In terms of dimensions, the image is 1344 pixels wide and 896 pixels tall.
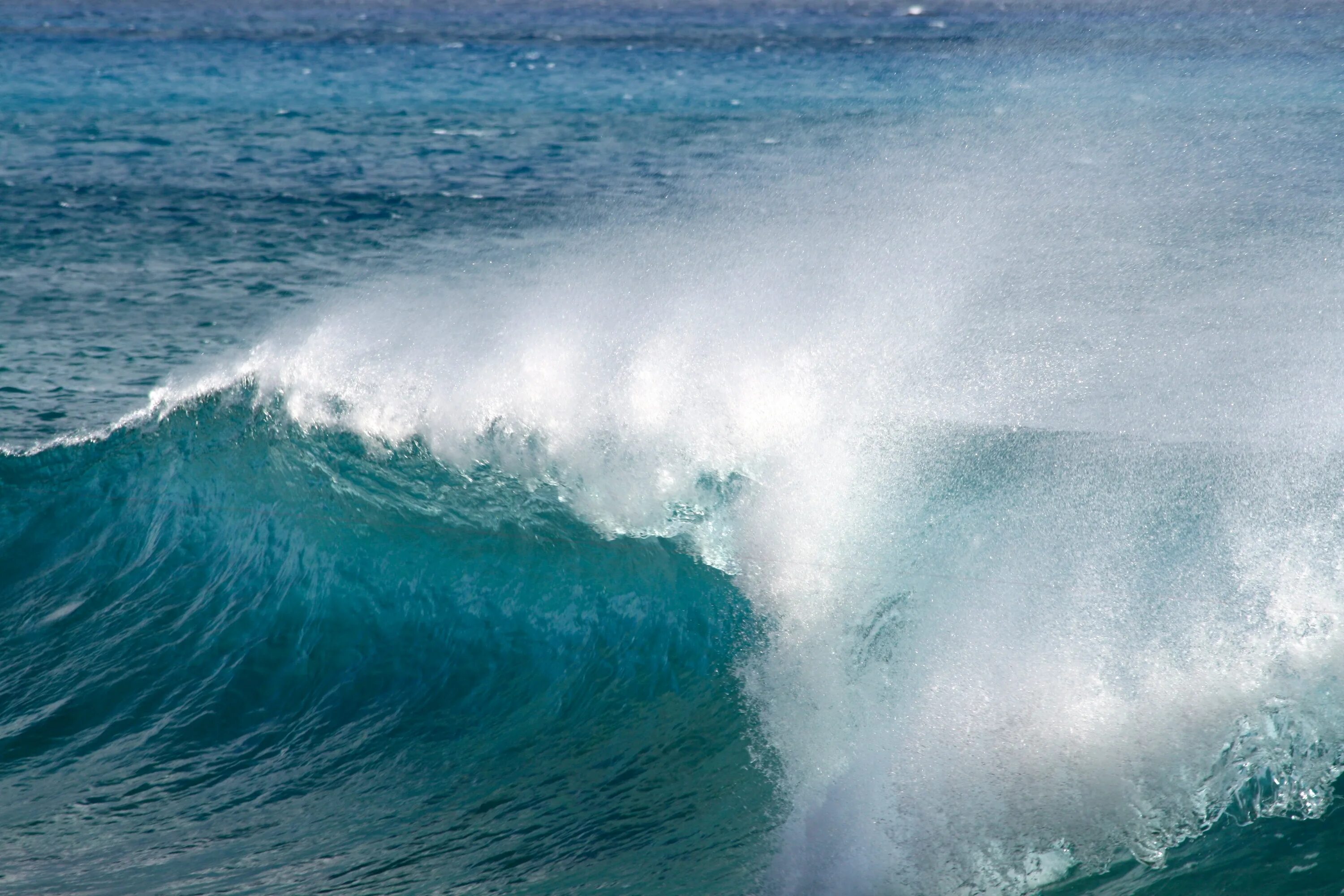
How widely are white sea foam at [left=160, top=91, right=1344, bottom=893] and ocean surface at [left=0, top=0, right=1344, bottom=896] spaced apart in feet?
0.06

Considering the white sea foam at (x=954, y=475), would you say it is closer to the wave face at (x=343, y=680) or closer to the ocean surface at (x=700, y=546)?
the ocean surface at (x=700, y=546)

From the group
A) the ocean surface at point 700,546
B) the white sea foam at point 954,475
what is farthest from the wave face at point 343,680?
the white sea foam at point 954,475

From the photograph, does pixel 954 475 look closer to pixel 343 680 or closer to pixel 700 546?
Answer: pixel 700 546

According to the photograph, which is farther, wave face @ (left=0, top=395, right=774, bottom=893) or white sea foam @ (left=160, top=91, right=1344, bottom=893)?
wave face @ (left=0, top=395, right=774, bottom=893)

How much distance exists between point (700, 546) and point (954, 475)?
115cm

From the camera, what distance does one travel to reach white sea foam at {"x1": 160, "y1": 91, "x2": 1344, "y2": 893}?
12.5 feet

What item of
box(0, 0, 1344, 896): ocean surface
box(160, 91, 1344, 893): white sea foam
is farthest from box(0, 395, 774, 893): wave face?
box(160, 91, 1344, 893): white sea foam

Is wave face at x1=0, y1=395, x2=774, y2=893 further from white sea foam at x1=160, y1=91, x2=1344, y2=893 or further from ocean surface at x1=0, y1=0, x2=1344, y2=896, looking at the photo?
white sea foam at x1=160, y1=91, x2=1344, y2=893

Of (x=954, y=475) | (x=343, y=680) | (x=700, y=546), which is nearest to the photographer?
(x=343, y=680)

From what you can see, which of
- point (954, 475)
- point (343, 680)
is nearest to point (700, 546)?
point (954, 475)

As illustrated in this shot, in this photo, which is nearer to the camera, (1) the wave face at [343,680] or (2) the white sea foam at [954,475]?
(2) the white sea foam at [954,475]

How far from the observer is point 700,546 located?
4.96m

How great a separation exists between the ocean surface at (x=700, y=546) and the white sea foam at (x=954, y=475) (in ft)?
0.06

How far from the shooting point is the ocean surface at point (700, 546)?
3846 millimetres
